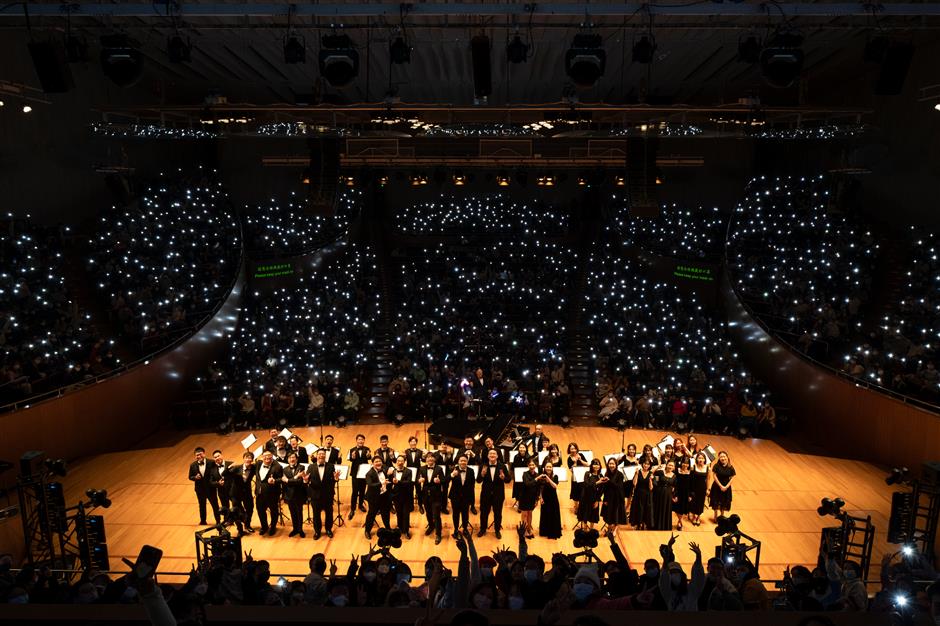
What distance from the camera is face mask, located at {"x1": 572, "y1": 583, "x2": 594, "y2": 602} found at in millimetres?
4574

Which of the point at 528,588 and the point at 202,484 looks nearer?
the point at 528,588

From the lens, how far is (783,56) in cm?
727

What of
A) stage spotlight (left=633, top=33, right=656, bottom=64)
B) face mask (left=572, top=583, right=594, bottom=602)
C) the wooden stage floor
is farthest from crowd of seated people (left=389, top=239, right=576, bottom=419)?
face mask (left=572, top=583, right=594, bottom=602)

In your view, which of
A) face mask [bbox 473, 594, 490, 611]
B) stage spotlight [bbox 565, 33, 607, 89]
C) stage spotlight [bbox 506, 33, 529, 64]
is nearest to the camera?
face mask [bbox 473, 594, 490, 611]

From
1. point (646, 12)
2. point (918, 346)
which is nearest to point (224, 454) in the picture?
point (646, 12)

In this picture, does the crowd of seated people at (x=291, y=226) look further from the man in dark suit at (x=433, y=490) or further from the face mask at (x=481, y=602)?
the face mask at (x=481, y=602)

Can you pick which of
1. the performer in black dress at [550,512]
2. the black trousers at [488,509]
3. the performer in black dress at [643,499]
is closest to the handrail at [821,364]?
the performer in black dress at [643,499]

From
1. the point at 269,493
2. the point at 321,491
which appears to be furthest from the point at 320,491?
the point at 269,493

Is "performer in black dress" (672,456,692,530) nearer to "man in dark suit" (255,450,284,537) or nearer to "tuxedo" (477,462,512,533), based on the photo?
"tuxedo" (477,462,512,533)

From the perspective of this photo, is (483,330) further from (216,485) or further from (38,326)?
(38,326)

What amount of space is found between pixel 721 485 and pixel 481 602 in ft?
23.8

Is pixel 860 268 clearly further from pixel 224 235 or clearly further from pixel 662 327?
pixel 224 235

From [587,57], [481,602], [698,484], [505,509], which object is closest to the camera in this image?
[481,602]

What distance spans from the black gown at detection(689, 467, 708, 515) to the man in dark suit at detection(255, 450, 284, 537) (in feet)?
21.5
